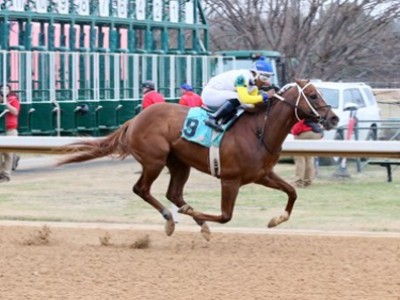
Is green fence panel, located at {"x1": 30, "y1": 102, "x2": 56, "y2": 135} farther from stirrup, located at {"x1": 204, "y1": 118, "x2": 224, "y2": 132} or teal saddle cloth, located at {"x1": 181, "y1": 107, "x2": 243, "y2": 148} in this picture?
stirrup, located at {"x1": 204, "y1": 118, "x2": 224, "y2": 132}

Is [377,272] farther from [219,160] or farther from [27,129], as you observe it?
[27,129]

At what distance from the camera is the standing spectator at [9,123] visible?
18391 millimetres

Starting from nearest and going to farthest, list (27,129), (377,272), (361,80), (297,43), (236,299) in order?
1. (236,299)
2. (377,272)
3. (27,129)
4. (297,43)
5. (361,80)

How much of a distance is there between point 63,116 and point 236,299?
56.1 ft

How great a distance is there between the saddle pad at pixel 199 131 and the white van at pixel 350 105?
31.2ft

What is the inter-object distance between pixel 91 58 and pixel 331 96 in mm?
6339

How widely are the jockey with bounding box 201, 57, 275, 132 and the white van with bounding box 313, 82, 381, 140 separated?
917 cm

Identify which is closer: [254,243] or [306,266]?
[306,266]

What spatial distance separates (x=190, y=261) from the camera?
10109mm

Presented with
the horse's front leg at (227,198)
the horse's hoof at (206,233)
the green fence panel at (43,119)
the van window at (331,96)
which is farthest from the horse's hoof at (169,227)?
the green fence panel at (43,119)

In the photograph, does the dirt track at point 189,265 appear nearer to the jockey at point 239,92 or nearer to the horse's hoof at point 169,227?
the horse's hoof at point 169,227

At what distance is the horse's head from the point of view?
1095cm

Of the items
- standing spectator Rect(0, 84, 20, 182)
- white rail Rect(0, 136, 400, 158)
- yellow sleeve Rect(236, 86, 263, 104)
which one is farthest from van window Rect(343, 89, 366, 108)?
yellow sleeve Rect(236, 86, 263, 104)

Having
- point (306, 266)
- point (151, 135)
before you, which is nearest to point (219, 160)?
point (151, 135)
